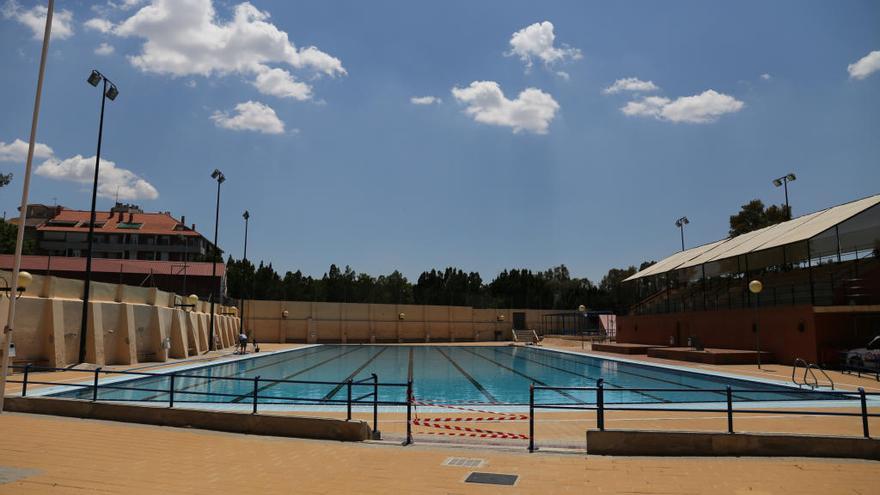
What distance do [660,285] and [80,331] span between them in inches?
1318

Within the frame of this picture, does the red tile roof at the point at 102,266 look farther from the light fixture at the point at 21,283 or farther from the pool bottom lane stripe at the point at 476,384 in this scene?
the pool bottom lane stripe at the point at 476,384

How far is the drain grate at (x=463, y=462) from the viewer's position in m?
6.61

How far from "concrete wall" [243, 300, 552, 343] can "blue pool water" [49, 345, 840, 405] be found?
12857 millimetres

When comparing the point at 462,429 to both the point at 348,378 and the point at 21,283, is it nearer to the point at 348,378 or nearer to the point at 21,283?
the point at 348,378

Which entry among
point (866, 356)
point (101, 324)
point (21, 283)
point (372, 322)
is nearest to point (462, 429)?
point (21, 283)

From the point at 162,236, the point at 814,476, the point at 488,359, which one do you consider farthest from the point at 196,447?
the point at 162,236

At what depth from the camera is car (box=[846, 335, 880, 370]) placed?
18094mm

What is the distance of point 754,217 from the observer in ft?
153

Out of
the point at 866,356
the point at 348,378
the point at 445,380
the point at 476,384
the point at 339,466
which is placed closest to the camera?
the point at 339,466

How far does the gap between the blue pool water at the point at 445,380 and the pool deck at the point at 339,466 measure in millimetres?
2312

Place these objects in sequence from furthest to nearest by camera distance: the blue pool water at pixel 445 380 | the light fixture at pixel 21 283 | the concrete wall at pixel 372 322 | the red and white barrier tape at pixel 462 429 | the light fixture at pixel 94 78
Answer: the concrete wall at pixel 372 322 → the light fixture at pixel 94 78 → the light fixture at pixel 21 283 → the blue pool water at pixel 445 380 → the red and white barrier tape at pixel 462 429

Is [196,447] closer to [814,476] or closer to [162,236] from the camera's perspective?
[814,476]

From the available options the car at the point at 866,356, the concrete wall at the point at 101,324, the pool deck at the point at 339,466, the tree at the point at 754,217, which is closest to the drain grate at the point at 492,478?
the pool deck at the point at 339,466

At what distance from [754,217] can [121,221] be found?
74.8 m
